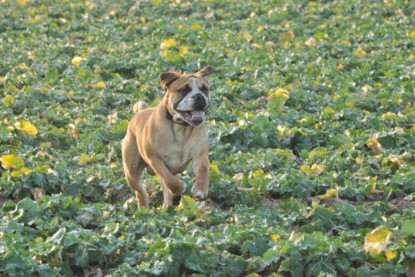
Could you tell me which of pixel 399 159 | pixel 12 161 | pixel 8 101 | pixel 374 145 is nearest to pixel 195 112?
pixel 12 161

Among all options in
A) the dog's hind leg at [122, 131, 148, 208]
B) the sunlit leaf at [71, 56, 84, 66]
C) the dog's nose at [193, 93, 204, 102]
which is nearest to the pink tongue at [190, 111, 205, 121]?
the dog's nose at [193, 93, 204, 102]

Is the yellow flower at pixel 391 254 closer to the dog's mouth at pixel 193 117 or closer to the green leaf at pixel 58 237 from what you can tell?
the dog's mouth at pixel 193 117

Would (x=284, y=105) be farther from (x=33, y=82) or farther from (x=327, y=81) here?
(x=33, y=82)

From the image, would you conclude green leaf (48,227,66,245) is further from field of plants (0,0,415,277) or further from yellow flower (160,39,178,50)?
yellow flower (160,39,178,50)

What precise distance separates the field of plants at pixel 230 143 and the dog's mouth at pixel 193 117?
650 mm

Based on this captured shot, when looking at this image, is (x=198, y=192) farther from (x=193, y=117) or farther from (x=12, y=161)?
(x=12, y=161)

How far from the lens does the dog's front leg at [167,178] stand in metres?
8.58

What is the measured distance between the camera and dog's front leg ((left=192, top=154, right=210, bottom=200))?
8547mm

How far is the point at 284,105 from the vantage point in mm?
13234

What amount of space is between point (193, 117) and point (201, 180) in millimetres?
548

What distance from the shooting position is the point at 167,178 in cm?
859

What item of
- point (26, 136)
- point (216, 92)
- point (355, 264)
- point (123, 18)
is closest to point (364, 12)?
point (123, 18)

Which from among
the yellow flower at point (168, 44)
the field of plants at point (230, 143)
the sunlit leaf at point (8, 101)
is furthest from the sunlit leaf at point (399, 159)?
the yellow flower at point (168, 44)

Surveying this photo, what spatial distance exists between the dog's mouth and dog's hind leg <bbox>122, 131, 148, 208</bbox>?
3.00 ft
